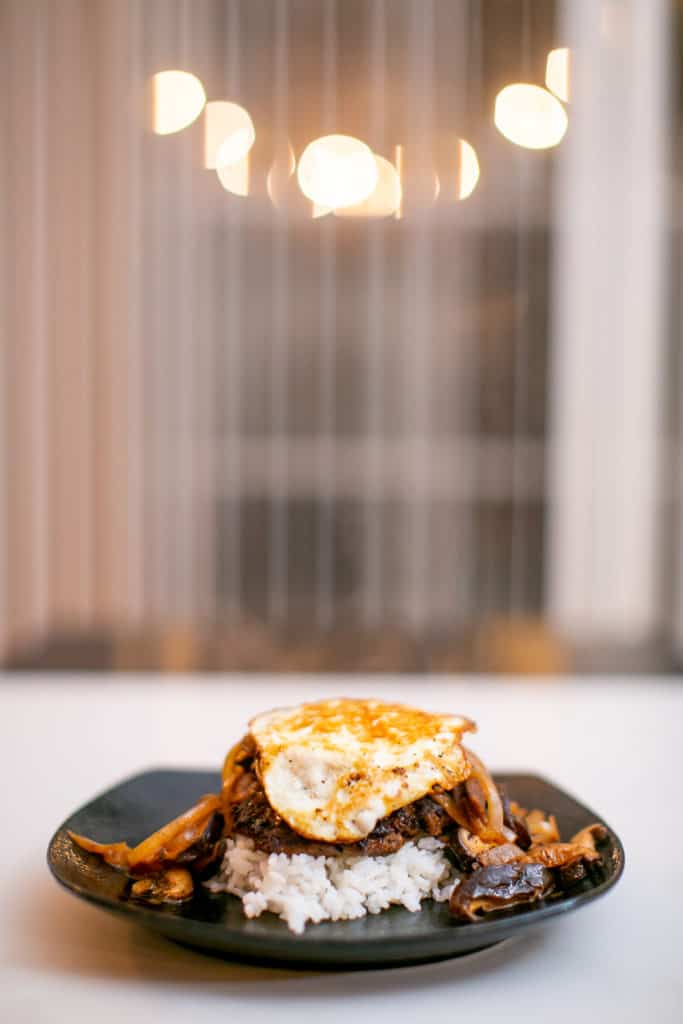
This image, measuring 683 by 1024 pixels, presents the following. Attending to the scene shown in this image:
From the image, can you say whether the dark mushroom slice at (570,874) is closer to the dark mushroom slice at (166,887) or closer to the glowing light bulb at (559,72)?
the dark mushroom slice at (166,887)

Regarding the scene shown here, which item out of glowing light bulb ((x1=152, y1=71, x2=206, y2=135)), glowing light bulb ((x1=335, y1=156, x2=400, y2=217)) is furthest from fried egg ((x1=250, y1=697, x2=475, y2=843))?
glowing light bulb ((x1=152, y1=71, x2=206, y2=135))

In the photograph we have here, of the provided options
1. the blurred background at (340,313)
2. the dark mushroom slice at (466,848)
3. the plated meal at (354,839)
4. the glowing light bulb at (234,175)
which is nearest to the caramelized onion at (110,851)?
the plated meal at (354,839)

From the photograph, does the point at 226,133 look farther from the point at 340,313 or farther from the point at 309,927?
the point at 309,927

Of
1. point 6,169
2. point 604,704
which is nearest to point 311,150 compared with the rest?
point 6,169

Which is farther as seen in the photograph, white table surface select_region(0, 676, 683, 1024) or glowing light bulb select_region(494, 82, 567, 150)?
glowing light bulb select_region(494, 82, 567, 150)

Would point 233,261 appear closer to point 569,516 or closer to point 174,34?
point 174,34

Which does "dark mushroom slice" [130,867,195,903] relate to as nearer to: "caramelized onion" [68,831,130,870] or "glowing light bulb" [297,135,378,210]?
"caramelized onion" [68,831,130,870]

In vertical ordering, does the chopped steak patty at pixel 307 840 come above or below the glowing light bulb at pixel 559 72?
below
